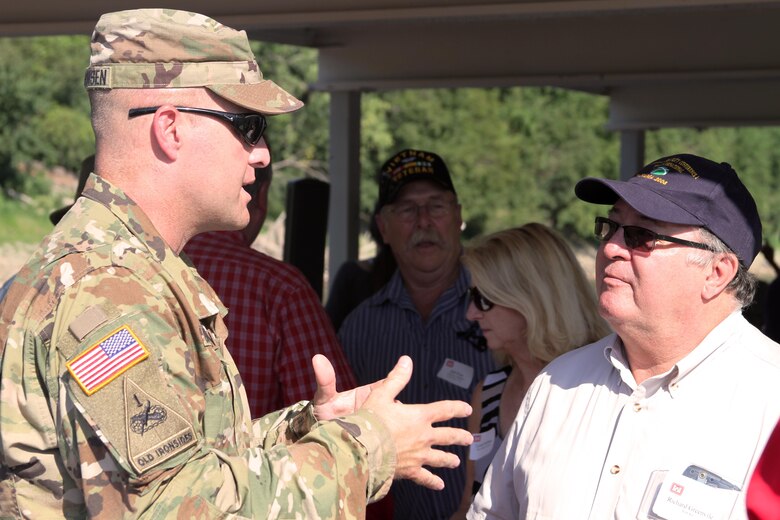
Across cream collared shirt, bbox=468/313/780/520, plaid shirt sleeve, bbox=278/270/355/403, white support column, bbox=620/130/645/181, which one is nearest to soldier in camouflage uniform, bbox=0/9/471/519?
cream collared shirt, bbox=468/313/780/520

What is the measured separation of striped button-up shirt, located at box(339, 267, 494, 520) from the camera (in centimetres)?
390

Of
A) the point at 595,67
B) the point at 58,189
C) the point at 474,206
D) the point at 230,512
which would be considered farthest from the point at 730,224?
the point at 474,206

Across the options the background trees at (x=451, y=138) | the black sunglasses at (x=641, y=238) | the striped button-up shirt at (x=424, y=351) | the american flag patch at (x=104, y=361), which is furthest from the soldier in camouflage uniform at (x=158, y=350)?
the background trees at (x=451, y=138)

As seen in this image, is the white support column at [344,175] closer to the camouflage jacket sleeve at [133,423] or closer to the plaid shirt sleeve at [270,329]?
the plaid shirt sleeve at [270,329]

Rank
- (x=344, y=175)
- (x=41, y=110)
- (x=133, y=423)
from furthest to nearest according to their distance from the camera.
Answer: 1. (x=41, y=110)
2. (x=344, y=175)
3. (x=133, y=423)

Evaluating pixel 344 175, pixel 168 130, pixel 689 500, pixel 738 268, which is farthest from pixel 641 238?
pixel 344 175

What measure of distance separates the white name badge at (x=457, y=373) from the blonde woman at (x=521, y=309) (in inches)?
13.5

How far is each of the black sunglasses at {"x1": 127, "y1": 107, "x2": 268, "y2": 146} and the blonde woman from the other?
1435 millimetres

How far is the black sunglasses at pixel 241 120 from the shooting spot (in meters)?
2.03

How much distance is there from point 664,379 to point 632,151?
218 inches

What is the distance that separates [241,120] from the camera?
2121 mm

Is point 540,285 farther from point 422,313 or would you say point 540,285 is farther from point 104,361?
point 104,361

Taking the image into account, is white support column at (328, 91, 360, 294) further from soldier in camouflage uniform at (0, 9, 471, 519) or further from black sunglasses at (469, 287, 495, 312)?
soldier in camouflage uniform at (0, 9, 471, 519)

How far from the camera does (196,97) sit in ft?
6.79
